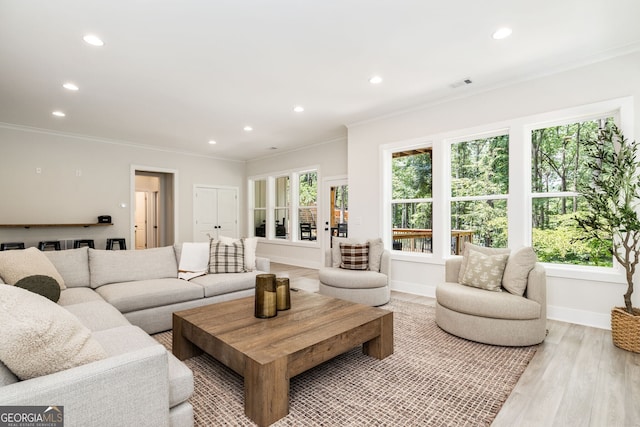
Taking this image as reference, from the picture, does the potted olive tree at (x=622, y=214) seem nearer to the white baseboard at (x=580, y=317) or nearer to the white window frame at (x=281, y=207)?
the white baseboard at (x=580, y=317)

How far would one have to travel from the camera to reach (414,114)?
460 centimetres

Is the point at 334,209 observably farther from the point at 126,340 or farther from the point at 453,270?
the point at 126,340

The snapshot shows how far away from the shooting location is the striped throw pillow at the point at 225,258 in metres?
3.84

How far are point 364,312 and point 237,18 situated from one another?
102 inches

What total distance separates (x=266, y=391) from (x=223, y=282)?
2.03 meters

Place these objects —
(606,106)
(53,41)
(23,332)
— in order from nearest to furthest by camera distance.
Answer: (23,332), (53,41), (606,106)

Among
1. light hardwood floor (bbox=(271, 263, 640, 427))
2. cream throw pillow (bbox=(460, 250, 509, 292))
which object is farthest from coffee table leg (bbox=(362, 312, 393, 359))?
cream throw pillow (bbox=(460, 250, 509, 292))

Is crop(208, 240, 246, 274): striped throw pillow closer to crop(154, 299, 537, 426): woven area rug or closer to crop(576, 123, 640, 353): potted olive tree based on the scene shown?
crop(154, 299, 537, 426): woven area rug

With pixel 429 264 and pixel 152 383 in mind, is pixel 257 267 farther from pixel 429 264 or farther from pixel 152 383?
pixel 152 383

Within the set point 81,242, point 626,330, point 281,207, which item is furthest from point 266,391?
point 281,207

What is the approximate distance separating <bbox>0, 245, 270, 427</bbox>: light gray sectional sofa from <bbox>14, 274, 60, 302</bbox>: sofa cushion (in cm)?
15

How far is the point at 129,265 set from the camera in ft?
11.3

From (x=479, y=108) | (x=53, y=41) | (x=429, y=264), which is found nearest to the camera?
(x=53, y=41)

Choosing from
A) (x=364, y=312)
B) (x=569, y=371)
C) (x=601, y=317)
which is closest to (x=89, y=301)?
(x=364, y=312)
